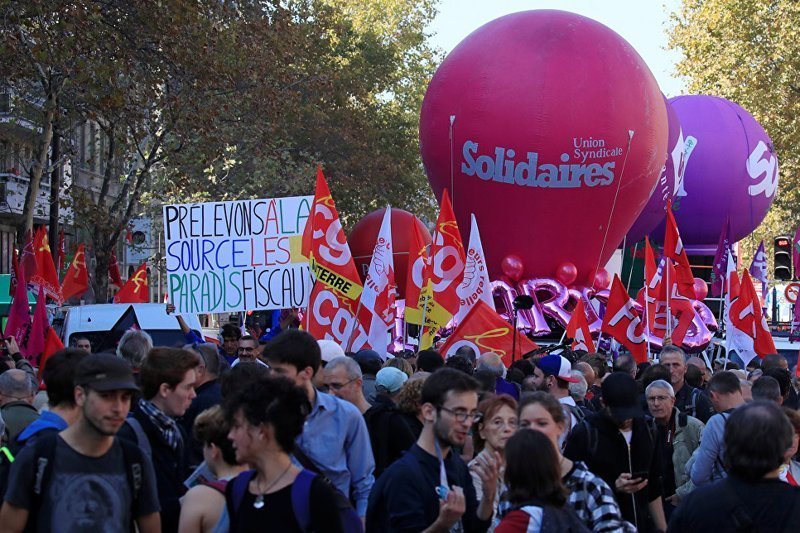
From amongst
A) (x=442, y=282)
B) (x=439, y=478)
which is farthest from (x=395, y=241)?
A: (x=439, y=478)

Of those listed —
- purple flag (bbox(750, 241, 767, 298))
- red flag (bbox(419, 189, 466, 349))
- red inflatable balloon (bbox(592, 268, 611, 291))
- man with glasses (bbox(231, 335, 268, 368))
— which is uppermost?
purple flag (bbox(750, 241, 767, 298))

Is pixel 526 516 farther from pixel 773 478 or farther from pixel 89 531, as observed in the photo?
pixel 89 531

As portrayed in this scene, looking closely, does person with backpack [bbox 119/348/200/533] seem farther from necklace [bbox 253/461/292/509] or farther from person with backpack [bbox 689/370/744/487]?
person with backpack [bbox 689/370/744/487]

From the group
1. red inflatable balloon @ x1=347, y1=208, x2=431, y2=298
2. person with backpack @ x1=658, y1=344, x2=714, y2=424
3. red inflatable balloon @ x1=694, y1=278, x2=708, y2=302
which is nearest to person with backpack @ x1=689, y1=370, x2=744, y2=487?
person with backpack @ x1=658, y1=344, x2=714, y2=424

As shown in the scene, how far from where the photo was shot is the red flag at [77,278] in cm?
2156

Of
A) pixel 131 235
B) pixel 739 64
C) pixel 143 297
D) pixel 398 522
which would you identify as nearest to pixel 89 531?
pixel 398 522

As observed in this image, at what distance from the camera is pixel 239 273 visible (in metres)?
14.4

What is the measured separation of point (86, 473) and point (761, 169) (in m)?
29.0

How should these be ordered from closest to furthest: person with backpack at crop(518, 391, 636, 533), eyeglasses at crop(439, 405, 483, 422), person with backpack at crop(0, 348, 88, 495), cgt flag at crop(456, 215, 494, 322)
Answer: person with backpack at crop(518, 391, 636, 533)
person with backpack at crop(0, 348, 88, 495)
eyeglasses at crop(439, 405, 483, 422)
cgt flag at crop(456, 215, 494, 322)

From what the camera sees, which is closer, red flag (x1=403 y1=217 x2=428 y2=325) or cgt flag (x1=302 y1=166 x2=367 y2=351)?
cgt flag (x1=302 y1=166 x2=367 y2=351)

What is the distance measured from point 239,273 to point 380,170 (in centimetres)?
2577

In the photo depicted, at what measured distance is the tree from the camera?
4250cm

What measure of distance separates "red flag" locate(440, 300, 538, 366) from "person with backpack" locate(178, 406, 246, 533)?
8.43 metres

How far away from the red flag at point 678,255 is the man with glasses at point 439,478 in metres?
13.8
